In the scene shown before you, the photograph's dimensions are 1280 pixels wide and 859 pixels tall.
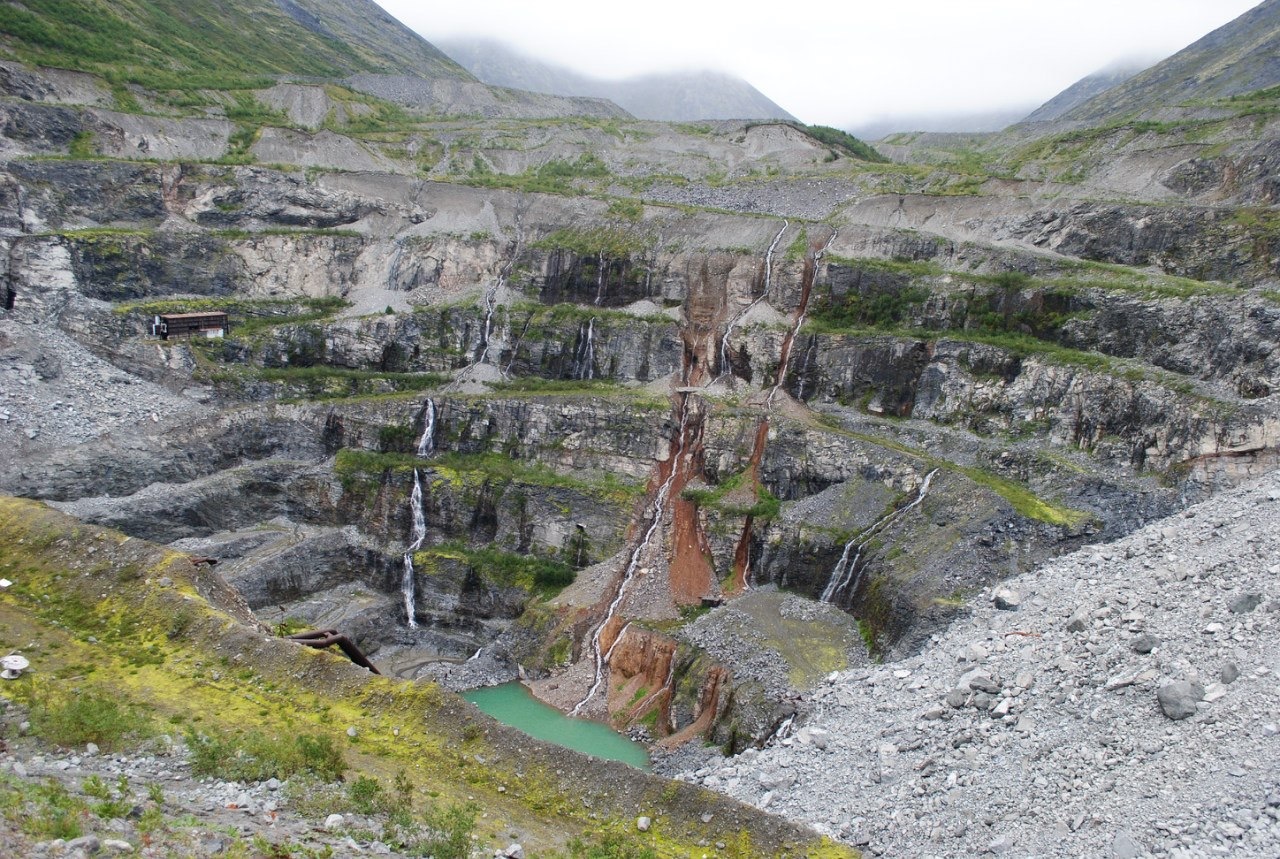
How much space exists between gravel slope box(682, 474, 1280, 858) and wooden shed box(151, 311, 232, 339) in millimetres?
41458

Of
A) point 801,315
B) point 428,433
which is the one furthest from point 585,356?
point 801,315

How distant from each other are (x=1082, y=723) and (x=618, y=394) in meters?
33.0

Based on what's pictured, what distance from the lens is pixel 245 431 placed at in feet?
155

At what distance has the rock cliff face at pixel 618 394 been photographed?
35469 millimetres

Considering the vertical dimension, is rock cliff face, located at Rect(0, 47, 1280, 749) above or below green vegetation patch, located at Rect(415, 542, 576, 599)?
above

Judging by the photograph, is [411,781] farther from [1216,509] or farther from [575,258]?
[575,258]

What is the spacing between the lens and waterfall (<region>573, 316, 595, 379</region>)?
5403 cm

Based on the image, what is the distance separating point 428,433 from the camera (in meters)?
48.7

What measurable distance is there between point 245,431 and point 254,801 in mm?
35836

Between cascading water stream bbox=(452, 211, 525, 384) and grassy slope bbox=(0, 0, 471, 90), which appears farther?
grassy slope bbox=(0, 0, 471, 90)

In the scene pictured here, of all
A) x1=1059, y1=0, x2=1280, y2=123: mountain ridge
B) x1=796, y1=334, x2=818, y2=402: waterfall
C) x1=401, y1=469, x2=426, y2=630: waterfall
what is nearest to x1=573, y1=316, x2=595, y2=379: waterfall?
x1=796, y1=334, x2=818, y2=402: waterfall

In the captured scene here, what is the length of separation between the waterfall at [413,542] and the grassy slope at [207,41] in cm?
5399

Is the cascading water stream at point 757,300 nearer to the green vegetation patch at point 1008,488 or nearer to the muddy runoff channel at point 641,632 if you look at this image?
the muddy runoff channel at point 641,632

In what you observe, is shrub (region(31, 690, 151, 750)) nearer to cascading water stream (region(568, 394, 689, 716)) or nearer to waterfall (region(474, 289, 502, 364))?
cascading water stream (region(568, 394, 689, 716))
